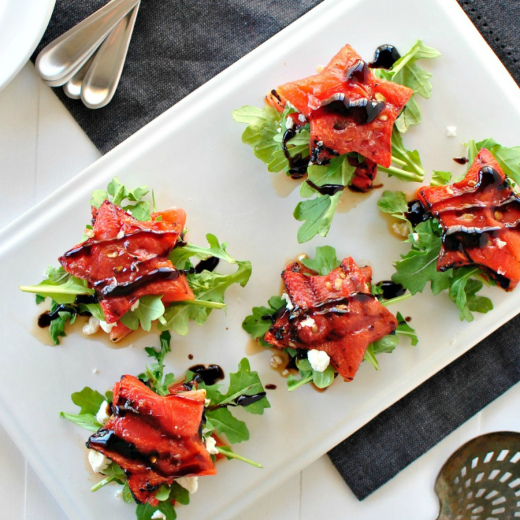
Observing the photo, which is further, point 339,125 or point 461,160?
point 461,160

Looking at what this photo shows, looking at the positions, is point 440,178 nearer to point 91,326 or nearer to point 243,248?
point 243,248

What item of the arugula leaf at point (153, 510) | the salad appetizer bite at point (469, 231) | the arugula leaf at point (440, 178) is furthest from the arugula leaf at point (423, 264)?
the arugula leaf at point (153, 510)

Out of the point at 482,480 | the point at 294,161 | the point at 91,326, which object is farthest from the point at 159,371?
the point at 482,480

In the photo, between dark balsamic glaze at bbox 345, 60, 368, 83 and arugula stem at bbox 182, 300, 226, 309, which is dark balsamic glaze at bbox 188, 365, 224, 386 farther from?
dark balsamic glaze at bbox 345, 60, 368, 83

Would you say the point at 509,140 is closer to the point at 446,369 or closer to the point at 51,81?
the point at 446,369

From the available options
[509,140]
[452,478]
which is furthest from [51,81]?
[452,478]

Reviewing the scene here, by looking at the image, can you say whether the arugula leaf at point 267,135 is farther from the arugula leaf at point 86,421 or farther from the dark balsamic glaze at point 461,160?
the arugula leaf at point 86,421

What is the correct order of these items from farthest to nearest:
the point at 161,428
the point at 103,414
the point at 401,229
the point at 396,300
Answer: the point at 401,229
the point at 396,300
the point at 103,414
the point at 161,428
